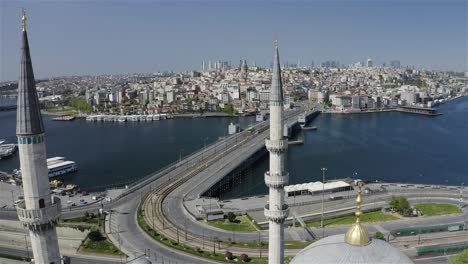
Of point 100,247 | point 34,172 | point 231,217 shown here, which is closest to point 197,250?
point 231,217

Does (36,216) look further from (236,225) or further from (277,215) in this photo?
(236,225)

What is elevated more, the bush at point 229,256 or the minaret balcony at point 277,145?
the minaret balcony at point 277,145

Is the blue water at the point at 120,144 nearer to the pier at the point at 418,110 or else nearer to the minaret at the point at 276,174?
the minaret at the point at 276,174

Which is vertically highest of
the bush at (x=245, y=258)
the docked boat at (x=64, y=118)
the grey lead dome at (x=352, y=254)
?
the grey lead dome at (x=352, y=254)

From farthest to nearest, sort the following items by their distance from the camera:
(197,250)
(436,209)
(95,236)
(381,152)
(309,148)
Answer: (309,148)
(381,152)
(436,209)
(95,236)
(197,250)

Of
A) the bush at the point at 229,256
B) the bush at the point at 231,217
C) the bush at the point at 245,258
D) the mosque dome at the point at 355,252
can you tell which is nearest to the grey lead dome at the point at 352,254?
the mosque dome at the point at 355,252

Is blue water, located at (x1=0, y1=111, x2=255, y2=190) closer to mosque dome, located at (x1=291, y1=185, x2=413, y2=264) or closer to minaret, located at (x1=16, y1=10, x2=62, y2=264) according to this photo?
minaret, located at (x1=16, y1=10, x2=62, y2=264)

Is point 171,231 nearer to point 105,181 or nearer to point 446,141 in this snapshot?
point 105,181
